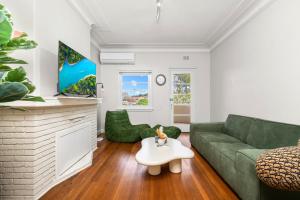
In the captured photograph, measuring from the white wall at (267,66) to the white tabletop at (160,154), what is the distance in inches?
55.6

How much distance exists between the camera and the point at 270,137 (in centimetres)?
218

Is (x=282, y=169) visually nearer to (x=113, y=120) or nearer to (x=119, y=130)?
(x=119, y=130)

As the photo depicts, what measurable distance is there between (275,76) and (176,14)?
200 cm

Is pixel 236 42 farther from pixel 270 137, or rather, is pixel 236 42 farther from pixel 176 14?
pixel 270 137

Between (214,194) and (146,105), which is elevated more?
(146,105)

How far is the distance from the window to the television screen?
7.09ft

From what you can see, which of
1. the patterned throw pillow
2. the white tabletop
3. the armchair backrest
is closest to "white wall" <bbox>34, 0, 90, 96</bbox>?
the white tabletop

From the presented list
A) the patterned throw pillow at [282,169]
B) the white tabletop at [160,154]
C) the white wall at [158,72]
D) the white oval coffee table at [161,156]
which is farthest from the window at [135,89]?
the patterned throw pillow at [282,169]

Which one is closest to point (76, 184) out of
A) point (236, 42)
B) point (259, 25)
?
point (259, 25)

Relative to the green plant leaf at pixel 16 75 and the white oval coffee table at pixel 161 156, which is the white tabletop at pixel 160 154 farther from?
the green plant leaf at pixel 16 75

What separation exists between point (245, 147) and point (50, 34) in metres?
3.12

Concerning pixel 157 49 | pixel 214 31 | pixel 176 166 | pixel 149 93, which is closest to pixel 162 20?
pixel 214 31

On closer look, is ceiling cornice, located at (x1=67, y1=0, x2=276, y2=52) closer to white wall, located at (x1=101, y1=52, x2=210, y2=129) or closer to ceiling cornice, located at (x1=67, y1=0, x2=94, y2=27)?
ceiling cornice, located at (x1=67, y1=0, x2=94, y2=27)

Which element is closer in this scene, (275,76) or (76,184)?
(76,184)
